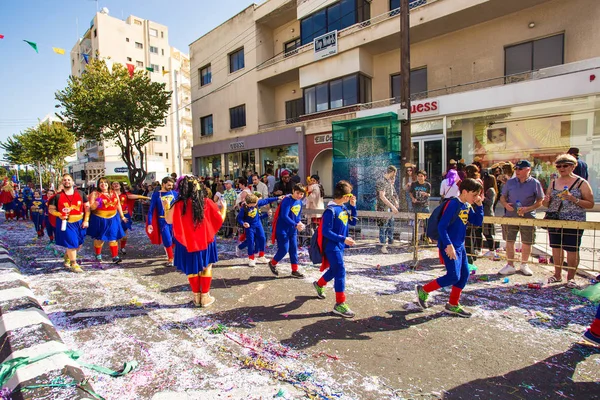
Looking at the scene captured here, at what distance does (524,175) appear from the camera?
5410mm

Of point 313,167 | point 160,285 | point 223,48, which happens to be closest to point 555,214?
point 160,285

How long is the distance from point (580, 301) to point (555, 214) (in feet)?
4.39

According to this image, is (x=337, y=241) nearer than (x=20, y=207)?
Yes

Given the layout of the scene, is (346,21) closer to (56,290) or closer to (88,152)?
(56,290)

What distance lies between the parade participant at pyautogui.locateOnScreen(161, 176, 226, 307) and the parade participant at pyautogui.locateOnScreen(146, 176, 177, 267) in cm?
243

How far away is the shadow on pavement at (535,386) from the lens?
2529 mm

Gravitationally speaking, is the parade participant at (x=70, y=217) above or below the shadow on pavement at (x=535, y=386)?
above

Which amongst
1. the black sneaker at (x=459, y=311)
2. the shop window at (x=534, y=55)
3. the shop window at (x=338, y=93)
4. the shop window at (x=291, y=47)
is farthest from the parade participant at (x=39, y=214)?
the shop window at (x=534, y=55)

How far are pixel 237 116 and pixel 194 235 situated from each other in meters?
21.2

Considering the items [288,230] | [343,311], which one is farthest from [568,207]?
[288,230]

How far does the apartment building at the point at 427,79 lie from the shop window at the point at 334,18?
0.06 m

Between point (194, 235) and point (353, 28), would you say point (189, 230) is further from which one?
point (353, 28)

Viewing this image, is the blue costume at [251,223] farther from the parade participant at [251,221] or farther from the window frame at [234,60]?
the window frame at [234,60]

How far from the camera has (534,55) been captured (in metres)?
12.8
